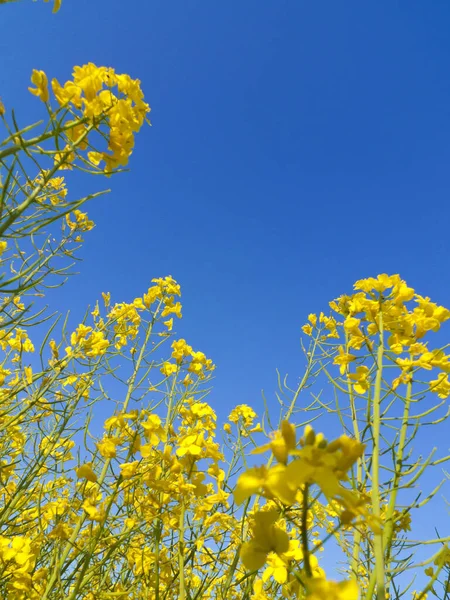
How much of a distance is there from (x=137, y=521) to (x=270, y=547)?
1446 millimetres

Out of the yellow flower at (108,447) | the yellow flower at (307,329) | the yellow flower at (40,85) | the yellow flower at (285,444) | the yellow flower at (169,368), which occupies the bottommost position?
the yellow flower at (285,444)

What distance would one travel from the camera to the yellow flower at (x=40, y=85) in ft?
4.70

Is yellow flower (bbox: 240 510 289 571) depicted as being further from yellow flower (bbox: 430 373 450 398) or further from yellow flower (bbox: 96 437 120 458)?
yellow flower (bbox: 430 373 450 398)

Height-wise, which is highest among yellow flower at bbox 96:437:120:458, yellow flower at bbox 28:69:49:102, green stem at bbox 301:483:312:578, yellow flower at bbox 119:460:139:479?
yellow flower at bbox 28:69:49:102

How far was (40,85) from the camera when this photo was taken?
1.45 meters

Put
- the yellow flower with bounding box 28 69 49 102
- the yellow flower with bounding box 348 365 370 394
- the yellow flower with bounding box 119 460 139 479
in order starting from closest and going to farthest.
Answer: the yellow flower with bounding box 28 69 49 102
the yellow flower with bounding box 119 460 139 479
the yellow flower with bounding box 348 365 370 394

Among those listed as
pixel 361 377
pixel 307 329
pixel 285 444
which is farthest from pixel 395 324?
pixel 307 329

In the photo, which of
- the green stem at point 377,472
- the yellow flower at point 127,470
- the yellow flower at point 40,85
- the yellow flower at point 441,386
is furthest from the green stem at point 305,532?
the yellow flower at point 40,85

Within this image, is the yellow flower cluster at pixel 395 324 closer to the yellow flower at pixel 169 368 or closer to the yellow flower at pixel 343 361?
the yellow flower at pixel 343 361

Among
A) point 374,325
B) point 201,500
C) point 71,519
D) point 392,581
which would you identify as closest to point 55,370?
point 71,519

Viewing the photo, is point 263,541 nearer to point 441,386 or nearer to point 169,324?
point 441,386

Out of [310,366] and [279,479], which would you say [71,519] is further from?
[310,366]

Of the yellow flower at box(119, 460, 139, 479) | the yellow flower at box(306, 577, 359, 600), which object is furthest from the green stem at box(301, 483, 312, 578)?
the yellow flower at box(119, 460, 139, 479)

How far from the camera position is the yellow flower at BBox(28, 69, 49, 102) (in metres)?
1.43
